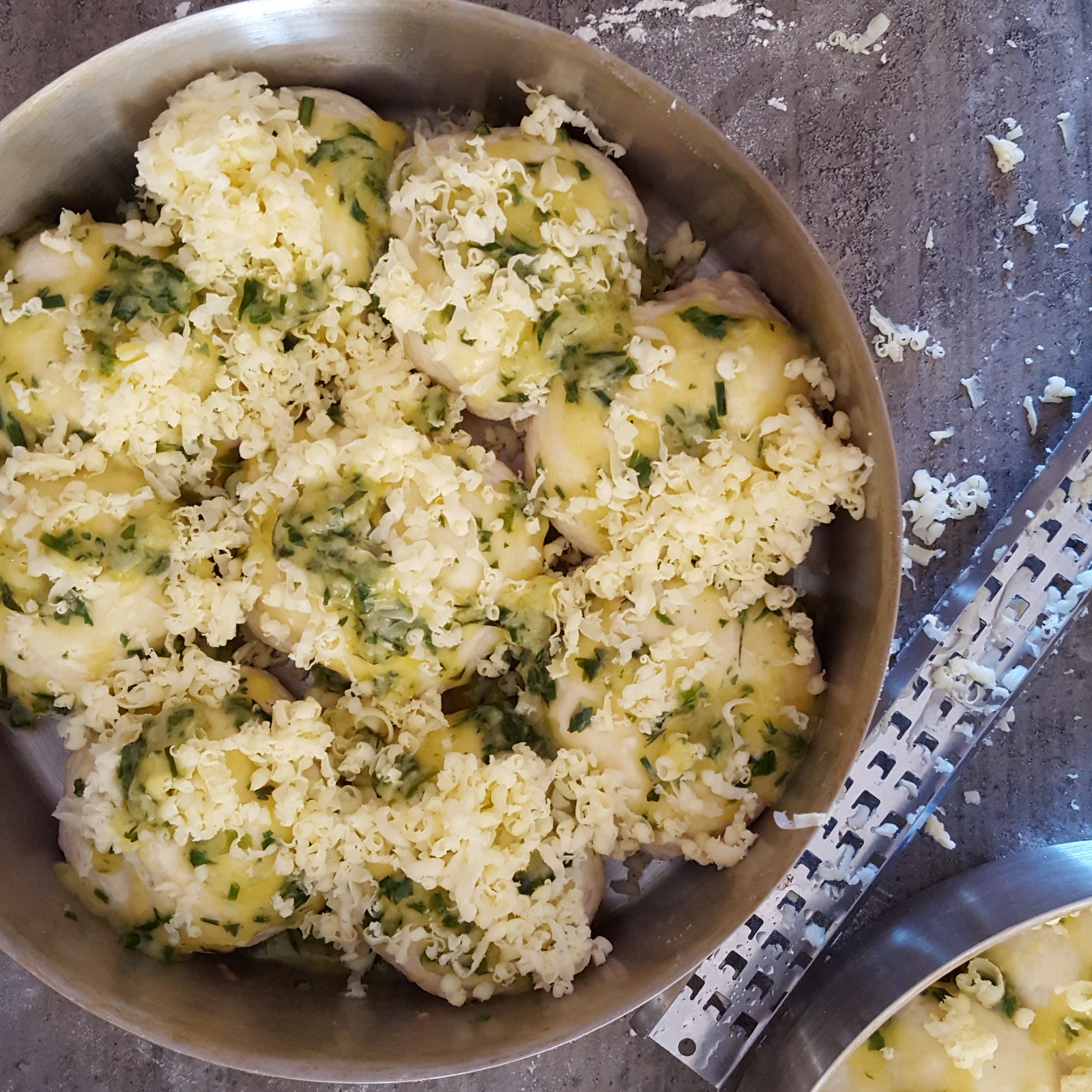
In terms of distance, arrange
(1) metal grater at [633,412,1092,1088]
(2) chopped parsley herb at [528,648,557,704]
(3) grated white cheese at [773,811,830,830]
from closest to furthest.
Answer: (3) grated white cheese at [773,811,830,830], (2) chopped parsley herb at [528,648,557,704], (1) metal grater at [633,412,1092,1088]

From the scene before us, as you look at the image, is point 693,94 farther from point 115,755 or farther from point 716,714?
point 115,755

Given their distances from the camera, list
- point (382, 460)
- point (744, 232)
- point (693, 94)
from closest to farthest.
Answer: point (382, 460) → point (744, 232) → point (693, 94)

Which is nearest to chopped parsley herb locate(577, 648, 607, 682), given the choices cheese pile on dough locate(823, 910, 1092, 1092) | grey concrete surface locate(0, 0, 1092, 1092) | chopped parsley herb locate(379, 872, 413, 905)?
A: chopped parsley herb locate(379, 872, 413, 905)

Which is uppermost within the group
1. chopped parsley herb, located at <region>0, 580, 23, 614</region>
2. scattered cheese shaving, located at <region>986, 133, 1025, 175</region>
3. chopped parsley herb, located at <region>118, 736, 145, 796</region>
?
scattered cheese shaving, located at <region>986, 133, 1025, 175</region>

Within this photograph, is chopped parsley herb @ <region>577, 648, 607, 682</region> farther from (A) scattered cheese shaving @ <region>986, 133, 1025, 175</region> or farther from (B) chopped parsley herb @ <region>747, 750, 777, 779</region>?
(A) scattered cheese shaving @ <region>986, 133, 1025, 175</region>

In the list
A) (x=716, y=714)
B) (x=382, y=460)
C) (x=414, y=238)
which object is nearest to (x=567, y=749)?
(x=716, y=714)

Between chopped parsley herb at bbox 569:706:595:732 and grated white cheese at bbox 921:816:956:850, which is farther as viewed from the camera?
grated white cheese at bbox 921:816:956:850

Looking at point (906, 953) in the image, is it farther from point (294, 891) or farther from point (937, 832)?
point (294, 891)
